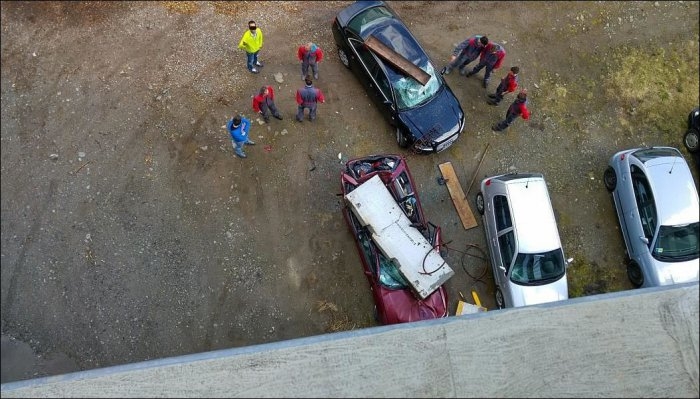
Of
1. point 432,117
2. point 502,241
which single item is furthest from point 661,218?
point 432,117

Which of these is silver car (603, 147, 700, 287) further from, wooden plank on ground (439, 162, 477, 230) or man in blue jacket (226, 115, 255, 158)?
man in blue jacket (226, 115, 255, 158)

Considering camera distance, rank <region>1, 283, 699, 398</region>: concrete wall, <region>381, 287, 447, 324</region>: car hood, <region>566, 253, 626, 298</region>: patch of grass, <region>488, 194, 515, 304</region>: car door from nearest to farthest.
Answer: <region>1, 283, 699, 398</region>: concrete wall < <region>381, 287, 447, 324</region>: car hood < <region>488, 194, 515, 304</region>: car door < <region>566, 253, 626, 298</region>: patch of grass

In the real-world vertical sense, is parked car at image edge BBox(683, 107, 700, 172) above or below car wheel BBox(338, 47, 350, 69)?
below

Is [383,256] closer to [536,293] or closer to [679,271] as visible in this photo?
[536,293]

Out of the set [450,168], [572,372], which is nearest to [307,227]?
[450,168]

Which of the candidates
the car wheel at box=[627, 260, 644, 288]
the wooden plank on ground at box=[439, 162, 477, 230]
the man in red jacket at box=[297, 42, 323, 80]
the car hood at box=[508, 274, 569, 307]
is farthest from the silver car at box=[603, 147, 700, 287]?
the man in red jacket at box=[297, 42, 323, 80]

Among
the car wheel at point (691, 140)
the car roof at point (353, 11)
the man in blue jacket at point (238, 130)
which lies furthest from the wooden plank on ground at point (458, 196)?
the car wheel at point (691, 140)
